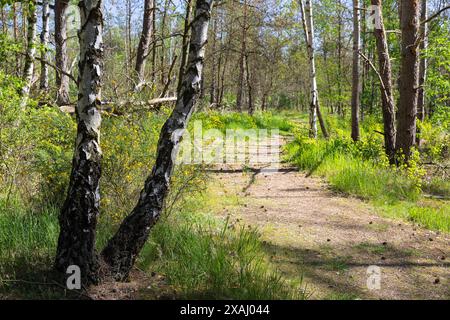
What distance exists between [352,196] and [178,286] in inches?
185

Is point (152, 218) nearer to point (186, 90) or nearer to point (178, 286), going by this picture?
point (178, 286)

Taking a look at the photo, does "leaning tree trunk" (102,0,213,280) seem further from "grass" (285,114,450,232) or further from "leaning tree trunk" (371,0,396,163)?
"leaning tree trunk" (371,0,396,163)

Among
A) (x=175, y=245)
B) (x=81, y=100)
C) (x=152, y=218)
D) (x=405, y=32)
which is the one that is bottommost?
(x=175, y=245)

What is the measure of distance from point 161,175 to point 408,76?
266 inches

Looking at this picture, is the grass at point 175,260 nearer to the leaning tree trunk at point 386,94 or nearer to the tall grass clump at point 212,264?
the tall grass clump at point 212,264

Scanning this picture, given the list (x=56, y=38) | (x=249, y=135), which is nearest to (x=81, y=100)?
(x=56, y=38)

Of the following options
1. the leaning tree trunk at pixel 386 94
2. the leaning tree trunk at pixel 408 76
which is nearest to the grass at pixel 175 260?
the leaning tree trunk at pixel 408 76

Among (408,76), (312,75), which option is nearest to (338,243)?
(408,76)

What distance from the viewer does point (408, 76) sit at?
8.41m

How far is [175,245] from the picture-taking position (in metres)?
4.19

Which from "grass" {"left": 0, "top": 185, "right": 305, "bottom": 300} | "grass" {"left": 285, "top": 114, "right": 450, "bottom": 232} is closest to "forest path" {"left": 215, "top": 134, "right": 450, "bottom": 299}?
"grass" {"left": 285, "top": 114, "right": 450, "bottom": 232}

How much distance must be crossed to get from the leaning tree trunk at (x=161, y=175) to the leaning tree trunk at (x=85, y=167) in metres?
0.28

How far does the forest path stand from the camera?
4.05 metres

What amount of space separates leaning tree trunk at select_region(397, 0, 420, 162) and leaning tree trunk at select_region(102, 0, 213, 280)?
6.18 meters
